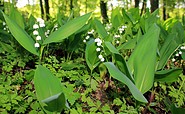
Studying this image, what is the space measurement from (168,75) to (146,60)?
16cm

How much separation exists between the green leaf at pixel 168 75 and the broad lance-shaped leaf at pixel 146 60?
9cm

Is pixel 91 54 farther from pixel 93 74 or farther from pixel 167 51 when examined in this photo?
pixel 167 51

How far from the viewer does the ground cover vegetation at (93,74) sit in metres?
0.90

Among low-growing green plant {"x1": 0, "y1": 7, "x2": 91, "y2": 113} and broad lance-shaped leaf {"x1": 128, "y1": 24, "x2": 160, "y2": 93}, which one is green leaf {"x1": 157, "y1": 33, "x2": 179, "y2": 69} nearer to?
broad lance-shaped leaf {"x1": 128, "y1": 24, "x2": 160, "y2": 93}

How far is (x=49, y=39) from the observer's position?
1.22m

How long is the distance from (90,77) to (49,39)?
306 mm

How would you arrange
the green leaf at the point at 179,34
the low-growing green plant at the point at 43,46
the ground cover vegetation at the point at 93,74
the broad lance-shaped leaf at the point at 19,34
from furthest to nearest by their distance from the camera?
the green leaf at the point at 179,34, the broad lance-shaped leaf at the point at 19,34, the ground cover vegetation at the point at 93,74, the low-growing green plant at the point at 43,46

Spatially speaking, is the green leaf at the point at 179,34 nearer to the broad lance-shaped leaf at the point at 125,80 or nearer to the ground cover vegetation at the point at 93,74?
the ground cover vegetation at the point at 93,74

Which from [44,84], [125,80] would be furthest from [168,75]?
[44,84]

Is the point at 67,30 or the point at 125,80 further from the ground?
the point at 67,30

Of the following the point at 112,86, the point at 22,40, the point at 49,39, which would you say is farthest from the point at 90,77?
the point at 22,40

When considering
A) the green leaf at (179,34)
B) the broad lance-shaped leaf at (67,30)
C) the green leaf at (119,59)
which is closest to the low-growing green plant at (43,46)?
the broad lance-shaped leaf at (67,30)

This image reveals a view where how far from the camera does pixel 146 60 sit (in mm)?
983

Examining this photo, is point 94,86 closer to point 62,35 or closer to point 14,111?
point 62,35
